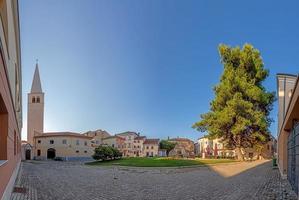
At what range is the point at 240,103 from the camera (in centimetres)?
3534

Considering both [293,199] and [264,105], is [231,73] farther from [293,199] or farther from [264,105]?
[293,199]

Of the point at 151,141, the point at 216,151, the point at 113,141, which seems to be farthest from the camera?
the point at 151,141

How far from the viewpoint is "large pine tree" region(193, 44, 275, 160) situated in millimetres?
35750

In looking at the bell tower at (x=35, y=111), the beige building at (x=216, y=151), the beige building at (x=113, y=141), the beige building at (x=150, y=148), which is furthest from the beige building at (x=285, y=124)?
the beige building at (x=150, y=148)

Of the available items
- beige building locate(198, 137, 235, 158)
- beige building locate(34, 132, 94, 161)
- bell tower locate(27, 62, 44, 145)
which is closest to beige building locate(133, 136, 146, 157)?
beige building locate(198, 137, 235, 158)

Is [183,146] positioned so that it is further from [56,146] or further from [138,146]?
[56,146]

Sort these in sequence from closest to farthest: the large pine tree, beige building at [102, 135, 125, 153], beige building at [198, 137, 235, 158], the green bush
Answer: the large pine tree
the green bush
beige building at [198, 137, 235, 158]
beige building at [102, 135, 125, 153]

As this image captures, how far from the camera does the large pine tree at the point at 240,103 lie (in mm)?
35750

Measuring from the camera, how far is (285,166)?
55.7 feet

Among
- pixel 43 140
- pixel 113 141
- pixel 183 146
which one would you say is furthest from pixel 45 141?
pixel 183 146

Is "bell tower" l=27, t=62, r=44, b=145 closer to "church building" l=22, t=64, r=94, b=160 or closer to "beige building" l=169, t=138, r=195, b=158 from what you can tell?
"church building" l=22, t=64, r=94, b=160

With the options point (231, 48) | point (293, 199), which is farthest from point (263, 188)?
point (231, 48)

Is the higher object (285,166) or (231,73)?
(231,73)

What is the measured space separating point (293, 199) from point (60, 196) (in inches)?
296
